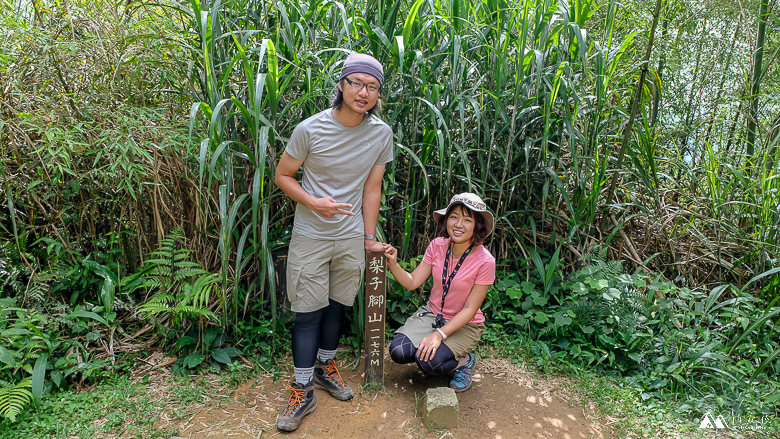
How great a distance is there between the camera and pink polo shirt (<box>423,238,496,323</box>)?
2199mm

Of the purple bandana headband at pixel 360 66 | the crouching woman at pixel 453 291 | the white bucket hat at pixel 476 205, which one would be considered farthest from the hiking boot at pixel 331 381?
the purple bandana headband at pixel 360 66

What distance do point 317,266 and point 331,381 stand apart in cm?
57

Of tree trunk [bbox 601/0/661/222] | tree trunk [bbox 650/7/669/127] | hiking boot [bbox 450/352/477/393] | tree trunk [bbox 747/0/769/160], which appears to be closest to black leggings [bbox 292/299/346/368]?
hiking boot [bbox 450/352/477/393]

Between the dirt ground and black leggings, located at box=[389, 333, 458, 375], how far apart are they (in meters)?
0.15

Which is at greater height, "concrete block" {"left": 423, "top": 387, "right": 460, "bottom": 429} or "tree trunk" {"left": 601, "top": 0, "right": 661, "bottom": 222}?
"tree trunk" {"left": 601, "top": 0, "right": 661, "bottom": 222}

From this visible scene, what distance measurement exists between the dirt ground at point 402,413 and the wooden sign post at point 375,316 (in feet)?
0.33

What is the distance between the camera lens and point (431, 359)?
7.23 feet

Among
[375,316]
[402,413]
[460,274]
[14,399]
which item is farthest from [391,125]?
[14,399]

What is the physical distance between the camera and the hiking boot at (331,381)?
7.33ft

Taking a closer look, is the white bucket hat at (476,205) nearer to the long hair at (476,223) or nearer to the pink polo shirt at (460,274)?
the long hair at (476,223)

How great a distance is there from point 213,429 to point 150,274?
87 centimetres

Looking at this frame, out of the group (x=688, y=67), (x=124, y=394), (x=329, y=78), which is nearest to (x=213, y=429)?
(x=124, y=394)

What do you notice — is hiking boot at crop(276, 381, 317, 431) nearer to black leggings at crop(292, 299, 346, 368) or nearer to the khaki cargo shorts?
black leggings at crop(292, 299, 346, 368)

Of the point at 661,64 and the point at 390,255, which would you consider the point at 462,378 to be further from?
the point at 661,64
